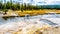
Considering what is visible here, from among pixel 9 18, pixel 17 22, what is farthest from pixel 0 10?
pixel 17 22

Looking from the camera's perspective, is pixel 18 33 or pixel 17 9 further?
pixel 17 9

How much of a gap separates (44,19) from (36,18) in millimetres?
105

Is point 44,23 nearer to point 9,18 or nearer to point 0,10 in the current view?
point 9,18

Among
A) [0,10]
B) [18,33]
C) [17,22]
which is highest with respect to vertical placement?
[0,10]

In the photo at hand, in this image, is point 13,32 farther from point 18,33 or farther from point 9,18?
point 9,18

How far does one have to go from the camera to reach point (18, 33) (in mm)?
1415

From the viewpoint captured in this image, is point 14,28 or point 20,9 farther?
point 20,9

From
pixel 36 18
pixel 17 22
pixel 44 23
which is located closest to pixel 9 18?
pixel 17 22

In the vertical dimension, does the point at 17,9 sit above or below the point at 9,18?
above

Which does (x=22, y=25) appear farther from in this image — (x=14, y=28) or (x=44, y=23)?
(x=44, y=23)

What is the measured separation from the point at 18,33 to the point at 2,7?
40cm

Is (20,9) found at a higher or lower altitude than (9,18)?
higher

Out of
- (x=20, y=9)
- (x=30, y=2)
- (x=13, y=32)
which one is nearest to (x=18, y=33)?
(x=13, y=32)

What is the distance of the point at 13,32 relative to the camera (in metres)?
1.42
